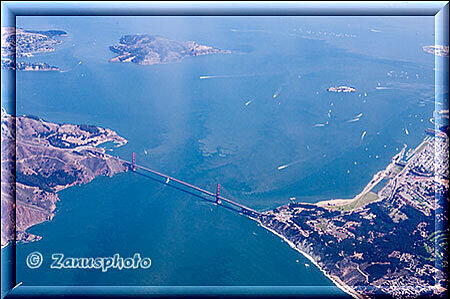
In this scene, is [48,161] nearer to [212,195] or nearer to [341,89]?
[212,195]

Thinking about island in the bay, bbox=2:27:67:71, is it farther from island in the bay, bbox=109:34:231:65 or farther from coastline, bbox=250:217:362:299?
coastline, bbox=250:217:362:299

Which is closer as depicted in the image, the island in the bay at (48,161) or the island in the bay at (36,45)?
the island in the bay at (48,161)

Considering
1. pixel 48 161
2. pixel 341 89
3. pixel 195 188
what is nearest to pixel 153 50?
pixel 341 89

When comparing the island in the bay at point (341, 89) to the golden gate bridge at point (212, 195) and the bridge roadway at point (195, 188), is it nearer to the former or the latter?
the golden gate bridge at point (212, 195)

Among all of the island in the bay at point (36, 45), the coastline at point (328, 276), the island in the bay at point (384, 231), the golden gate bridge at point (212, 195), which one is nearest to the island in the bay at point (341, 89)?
the island in the bay at point (384, 231)

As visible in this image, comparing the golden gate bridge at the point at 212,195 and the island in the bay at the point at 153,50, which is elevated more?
the island in the bay at the point at 153,50

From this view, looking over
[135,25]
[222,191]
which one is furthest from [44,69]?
→ [222,191]
